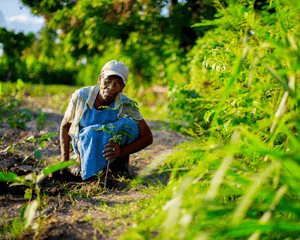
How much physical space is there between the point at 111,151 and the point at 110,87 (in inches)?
22.4

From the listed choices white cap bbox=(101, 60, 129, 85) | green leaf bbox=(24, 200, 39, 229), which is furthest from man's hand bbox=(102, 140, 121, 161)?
green leaf bbox=(24, 200, 39, 229)

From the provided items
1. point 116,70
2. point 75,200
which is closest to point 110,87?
point 116,70

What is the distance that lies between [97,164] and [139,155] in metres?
1.03

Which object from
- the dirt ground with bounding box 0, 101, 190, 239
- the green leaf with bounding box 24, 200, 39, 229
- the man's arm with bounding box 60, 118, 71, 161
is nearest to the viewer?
the green leaf with bounding box 24, 200, 39, 229

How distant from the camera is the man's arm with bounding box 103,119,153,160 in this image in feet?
6.30

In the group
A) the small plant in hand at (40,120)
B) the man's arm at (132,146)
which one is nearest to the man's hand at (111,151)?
the man's arm at (132,146)

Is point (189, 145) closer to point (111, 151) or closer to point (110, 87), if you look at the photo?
point (111, 151)

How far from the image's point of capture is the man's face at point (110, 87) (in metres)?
1.96

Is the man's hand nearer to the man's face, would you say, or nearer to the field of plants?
the field of plants

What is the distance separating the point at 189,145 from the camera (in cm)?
224

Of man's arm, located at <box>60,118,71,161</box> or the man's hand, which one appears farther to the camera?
man's arm, located at <box>60,118,71,161</box>

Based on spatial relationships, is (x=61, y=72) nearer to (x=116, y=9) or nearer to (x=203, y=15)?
(x=116, y=9)

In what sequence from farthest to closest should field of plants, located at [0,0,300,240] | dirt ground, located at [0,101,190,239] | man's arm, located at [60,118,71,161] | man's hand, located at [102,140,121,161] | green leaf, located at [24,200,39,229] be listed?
1. man's arm, located at [60,118,71,161]
2. man's hand, located at [102,140,121,161]
3. dirt ground, located at [0,101,190,239]
4. green leaf, located at [24,200,39,229]
5. field of plants, located at [0,0,300,240]

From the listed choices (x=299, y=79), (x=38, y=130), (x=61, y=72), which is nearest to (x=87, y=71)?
(x=61, y=72)
